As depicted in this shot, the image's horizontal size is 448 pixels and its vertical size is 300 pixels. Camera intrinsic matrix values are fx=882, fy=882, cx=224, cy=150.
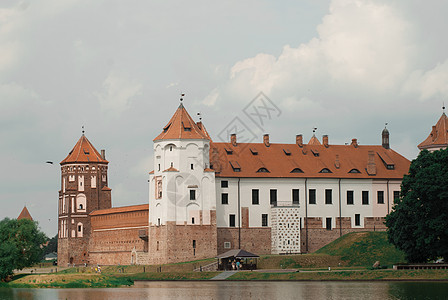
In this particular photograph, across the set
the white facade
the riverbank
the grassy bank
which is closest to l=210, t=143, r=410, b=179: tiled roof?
the white facade

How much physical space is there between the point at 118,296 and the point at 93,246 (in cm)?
5211

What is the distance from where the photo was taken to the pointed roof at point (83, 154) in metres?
107

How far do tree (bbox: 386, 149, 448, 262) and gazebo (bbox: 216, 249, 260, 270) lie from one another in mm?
14381

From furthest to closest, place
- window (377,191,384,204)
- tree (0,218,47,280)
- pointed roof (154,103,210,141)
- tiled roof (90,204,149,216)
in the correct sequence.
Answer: window (377,191,384,204), tiled roof (90,204,149,216), pointed roof (154,103,210,141), tree (0,218,47,280)

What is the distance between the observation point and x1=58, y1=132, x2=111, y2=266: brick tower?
343ft

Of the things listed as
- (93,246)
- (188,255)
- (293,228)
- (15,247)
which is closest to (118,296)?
(15,247)

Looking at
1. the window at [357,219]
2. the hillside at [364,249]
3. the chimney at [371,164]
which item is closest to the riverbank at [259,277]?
the hillside at [364,249]

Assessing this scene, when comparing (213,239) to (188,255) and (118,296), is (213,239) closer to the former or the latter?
(188,255)

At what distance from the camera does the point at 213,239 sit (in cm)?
8081

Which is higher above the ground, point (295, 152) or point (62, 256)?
point (295, 152)

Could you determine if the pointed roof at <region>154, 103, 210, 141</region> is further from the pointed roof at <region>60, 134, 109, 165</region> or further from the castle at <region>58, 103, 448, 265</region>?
the pointed roof at <region>60, 134, 109, 165</region>

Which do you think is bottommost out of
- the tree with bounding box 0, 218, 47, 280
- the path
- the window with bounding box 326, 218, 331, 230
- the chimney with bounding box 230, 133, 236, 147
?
the path

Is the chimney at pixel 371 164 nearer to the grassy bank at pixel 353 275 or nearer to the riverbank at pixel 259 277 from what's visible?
the riverbank at pixel 259 277

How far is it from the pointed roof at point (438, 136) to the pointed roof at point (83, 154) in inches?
1548
